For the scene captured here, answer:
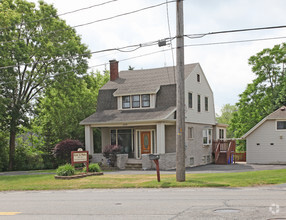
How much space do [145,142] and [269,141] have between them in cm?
1171

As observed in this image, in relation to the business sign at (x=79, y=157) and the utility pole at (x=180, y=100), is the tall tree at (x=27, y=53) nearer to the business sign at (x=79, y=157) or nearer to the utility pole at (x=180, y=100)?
the business sign at (x=79, y=157)

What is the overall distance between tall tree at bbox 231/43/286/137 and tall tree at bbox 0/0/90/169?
20.4 metres

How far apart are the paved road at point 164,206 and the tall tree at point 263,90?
30530 mm

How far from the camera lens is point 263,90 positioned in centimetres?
A: 4250

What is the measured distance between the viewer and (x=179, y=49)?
1592 centimetres

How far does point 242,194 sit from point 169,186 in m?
3.81

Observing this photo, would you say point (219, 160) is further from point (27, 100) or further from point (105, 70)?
point (105, 70)

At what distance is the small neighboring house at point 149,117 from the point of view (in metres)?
27.0

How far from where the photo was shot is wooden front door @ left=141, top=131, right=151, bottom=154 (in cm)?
2878

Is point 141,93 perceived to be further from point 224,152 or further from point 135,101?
point 224,152

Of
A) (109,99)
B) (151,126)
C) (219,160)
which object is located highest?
(109,99)

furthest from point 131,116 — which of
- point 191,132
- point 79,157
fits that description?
point 79,157

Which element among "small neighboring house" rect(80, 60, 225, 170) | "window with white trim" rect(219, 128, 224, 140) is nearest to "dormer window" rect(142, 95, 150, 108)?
"small neighboring house" rect(80, 60, 225, 170)

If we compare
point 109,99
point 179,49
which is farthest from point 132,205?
point 109,99
